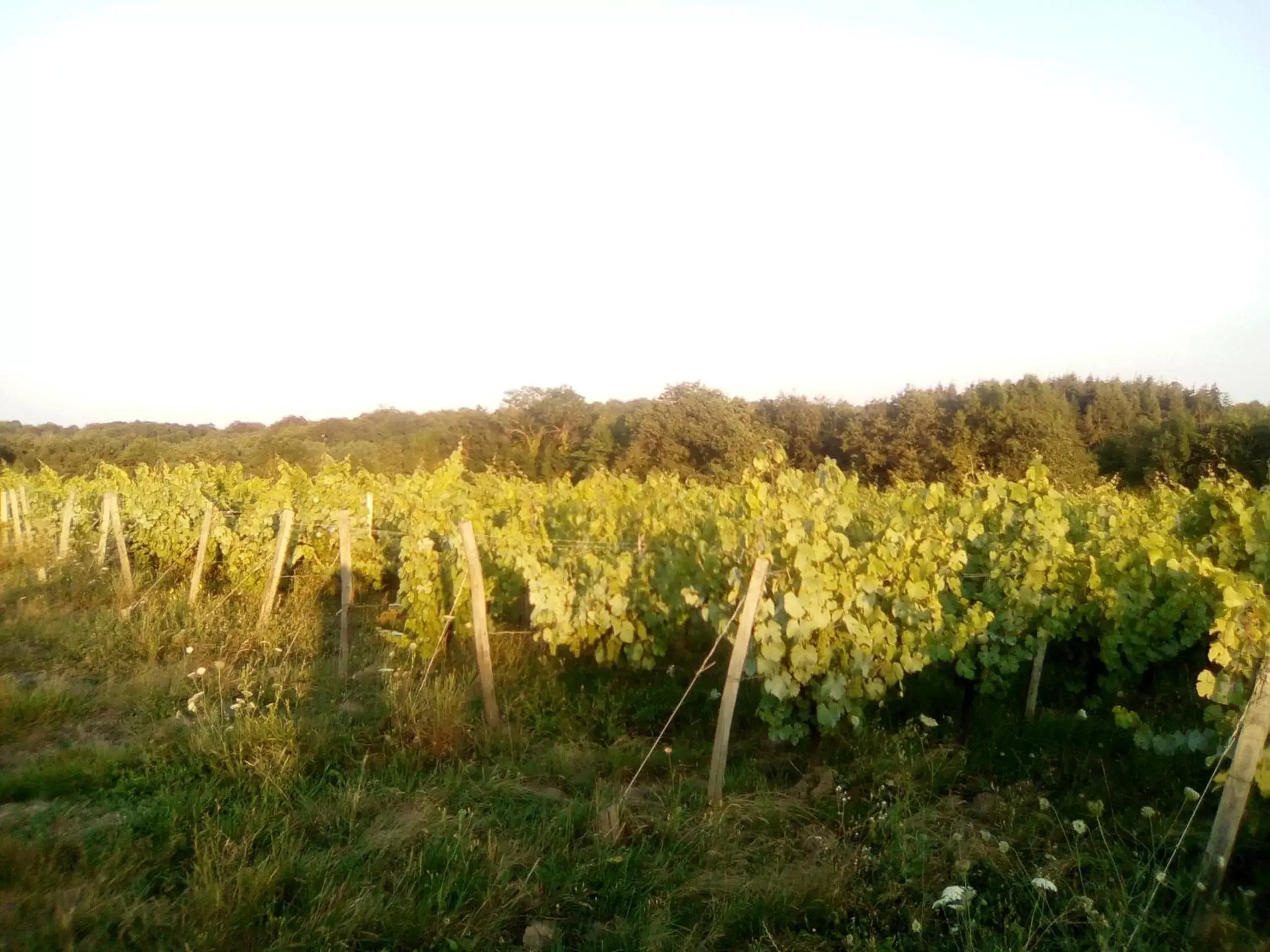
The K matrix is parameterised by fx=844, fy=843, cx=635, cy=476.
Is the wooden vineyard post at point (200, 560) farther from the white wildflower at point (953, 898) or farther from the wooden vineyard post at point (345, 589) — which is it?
the white wildflower at point (953, 898)

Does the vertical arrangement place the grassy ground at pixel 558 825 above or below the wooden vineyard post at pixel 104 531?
below

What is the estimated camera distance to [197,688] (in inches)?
243

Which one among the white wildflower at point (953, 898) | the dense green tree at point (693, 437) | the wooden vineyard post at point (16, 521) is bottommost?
the white wildflower at point (953, 898)

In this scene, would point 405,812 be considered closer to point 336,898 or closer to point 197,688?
point 336,898

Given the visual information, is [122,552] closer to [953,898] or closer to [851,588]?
[851,588]

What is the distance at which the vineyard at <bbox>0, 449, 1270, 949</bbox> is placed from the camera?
4.70m

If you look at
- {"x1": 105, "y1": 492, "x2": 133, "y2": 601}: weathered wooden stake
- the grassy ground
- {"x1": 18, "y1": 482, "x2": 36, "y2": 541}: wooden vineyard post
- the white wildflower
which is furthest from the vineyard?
{"x1": 18, "y1": 482, "x2": 36, "y2": 541}: wooden vineyard post

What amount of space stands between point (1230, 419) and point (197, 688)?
91.3ft

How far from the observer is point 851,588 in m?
4.85

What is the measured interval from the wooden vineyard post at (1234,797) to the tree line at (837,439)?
19635 millimetres

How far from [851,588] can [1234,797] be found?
6.89ft

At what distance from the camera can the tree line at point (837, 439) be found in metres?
25.8

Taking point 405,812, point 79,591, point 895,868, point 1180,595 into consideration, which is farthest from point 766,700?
point 79,591

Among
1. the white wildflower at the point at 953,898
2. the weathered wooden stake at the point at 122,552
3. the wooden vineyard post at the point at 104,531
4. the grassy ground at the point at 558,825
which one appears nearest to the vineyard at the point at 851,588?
the weathered wooden stake at the point at 122,552
